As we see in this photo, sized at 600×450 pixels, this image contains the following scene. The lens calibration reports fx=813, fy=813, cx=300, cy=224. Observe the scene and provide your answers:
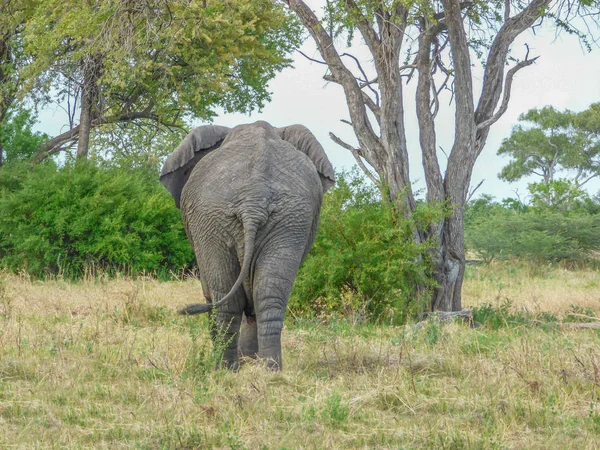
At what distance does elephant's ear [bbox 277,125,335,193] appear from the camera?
6660 millimetres

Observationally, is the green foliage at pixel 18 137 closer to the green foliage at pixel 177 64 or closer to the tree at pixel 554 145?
the green foliage at pixel 177 64

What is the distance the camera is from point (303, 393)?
552 cm

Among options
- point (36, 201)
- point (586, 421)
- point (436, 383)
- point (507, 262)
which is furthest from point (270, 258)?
point (507, 262)

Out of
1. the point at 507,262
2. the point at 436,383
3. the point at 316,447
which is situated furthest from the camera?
the point at 507,262

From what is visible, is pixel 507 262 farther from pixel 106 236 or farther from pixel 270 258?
pixel 270 258

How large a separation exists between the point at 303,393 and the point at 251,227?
1212 millimetres

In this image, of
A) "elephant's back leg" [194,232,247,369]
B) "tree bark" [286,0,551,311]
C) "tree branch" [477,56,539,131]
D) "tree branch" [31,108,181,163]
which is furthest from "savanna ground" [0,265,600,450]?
"tree branch" [31,108,181,163]

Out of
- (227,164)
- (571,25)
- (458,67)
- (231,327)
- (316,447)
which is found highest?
(571,25)

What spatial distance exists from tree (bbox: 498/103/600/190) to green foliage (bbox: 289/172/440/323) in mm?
36336

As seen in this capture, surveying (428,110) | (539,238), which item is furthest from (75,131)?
(428,110)

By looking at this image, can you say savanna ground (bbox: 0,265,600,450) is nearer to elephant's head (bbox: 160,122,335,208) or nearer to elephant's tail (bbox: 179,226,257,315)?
elephant's tail (bbox: 179,226,257,315)

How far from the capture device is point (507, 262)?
946 inches

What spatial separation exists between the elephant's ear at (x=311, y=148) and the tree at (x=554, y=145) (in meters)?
40.9

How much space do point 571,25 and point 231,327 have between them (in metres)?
9.98
